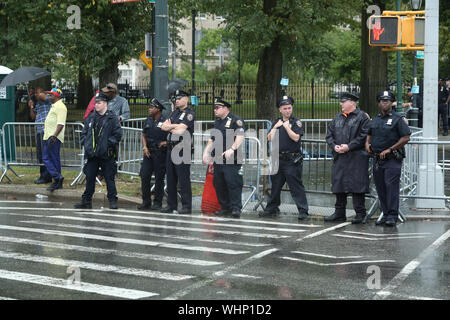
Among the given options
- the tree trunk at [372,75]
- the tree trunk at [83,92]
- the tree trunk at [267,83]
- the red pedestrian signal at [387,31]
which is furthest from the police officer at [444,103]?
the tree trunk at [83,92]

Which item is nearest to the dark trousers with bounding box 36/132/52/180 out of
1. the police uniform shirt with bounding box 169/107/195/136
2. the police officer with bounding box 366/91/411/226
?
the police uniform shirt with bounding box 169/107/195/136

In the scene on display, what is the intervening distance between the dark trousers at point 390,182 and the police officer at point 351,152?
0.20 metres

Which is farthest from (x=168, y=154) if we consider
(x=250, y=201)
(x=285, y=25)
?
(x=285, y=25)

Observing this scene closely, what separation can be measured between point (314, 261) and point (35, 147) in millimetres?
9329

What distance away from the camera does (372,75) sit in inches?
1184

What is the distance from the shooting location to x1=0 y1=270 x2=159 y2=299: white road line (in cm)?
697

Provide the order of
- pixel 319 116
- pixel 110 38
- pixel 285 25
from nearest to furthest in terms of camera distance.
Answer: pixel 285 25
pixel 110 38
pixel 319 116

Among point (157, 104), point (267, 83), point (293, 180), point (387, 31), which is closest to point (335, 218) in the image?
point (293, 180)

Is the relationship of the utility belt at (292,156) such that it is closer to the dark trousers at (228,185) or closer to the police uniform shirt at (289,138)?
the police uniform shirt at (289,138)

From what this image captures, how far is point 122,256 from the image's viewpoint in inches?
349

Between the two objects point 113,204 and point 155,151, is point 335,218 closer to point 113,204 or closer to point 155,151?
point 155,151

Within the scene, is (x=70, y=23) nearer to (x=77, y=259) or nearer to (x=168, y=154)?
(x=168, y=154)

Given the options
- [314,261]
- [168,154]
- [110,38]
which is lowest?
[314,261]

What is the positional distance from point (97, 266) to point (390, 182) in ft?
16.0
